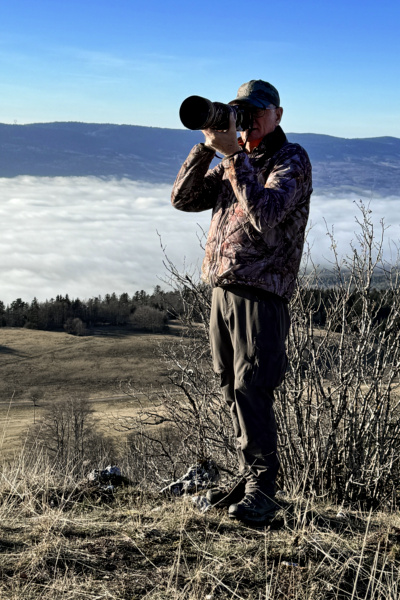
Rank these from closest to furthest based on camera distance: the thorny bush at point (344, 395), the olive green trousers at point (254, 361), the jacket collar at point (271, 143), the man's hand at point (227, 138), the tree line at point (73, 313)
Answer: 1. the man's hand at point (227, 138)
2. the olive green trousers at point (254, 361)
3. the jacket collar at point (271, 143)
4. the thorny bush at point (344, 395)
5. the tree line at point (73, 313)

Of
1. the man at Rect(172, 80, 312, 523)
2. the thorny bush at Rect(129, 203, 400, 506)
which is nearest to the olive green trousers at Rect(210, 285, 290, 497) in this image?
the man at Rect(172, 80, 312, 523)

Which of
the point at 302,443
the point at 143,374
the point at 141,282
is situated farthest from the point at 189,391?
the point at 141,282

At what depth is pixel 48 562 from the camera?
8.36ft

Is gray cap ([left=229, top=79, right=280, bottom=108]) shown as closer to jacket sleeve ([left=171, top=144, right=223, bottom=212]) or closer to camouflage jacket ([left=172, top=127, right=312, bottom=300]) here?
camouflage jacket ([left=172, top=127, right=312, bottom=300])

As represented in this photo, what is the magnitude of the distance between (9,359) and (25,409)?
1219 centimetres

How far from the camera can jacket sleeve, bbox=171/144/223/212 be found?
3.08 meters

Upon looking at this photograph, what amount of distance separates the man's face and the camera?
20 cm

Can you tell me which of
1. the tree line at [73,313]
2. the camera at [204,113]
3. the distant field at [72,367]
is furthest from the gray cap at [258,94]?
the tree line at [73,313]

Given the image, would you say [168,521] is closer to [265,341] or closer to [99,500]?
[99,500]

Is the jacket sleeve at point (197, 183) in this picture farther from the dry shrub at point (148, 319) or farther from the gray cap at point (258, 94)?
the dry shrub at point (148, 319)

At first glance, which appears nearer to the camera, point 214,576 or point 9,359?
point 214,576

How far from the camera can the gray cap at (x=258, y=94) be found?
2.93m

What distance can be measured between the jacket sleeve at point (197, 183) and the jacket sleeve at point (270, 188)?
307 millimetres

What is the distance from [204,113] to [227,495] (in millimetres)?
1860
